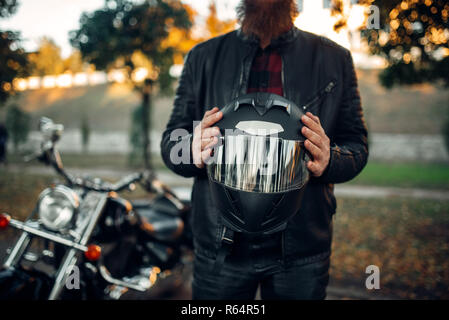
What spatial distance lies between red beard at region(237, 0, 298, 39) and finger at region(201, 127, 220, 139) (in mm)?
528

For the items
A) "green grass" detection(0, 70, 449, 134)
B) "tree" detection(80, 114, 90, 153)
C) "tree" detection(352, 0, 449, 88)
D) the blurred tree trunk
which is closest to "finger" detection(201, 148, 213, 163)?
"tree" detection(352, 0, 449, 88)

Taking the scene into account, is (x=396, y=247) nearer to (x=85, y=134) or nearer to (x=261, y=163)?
(x=261, y=163)

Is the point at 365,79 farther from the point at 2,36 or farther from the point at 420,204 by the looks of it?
the point at 2,36

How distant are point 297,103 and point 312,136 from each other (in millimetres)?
228

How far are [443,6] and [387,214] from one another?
551 cm

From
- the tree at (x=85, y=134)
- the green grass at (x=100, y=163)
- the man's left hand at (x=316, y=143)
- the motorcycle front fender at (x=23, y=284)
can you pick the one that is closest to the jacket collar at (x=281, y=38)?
the man's left hand at (x=316, y=143)

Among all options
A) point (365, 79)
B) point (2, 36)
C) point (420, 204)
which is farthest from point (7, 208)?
point (365, 79)

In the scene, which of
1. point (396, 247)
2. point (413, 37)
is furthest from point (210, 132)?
point (396, 247)

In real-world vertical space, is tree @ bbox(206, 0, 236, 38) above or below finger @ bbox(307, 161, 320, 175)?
above

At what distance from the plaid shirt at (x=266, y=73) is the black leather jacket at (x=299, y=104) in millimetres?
43

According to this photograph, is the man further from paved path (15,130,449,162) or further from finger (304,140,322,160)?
paved path (15,130,449,162)

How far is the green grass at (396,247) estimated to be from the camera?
13.9 feet

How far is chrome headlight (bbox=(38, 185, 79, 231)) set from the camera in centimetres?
215

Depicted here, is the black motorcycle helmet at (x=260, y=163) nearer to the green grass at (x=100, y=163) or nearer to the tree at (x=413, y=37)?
the tree at (x=413, y=37)
